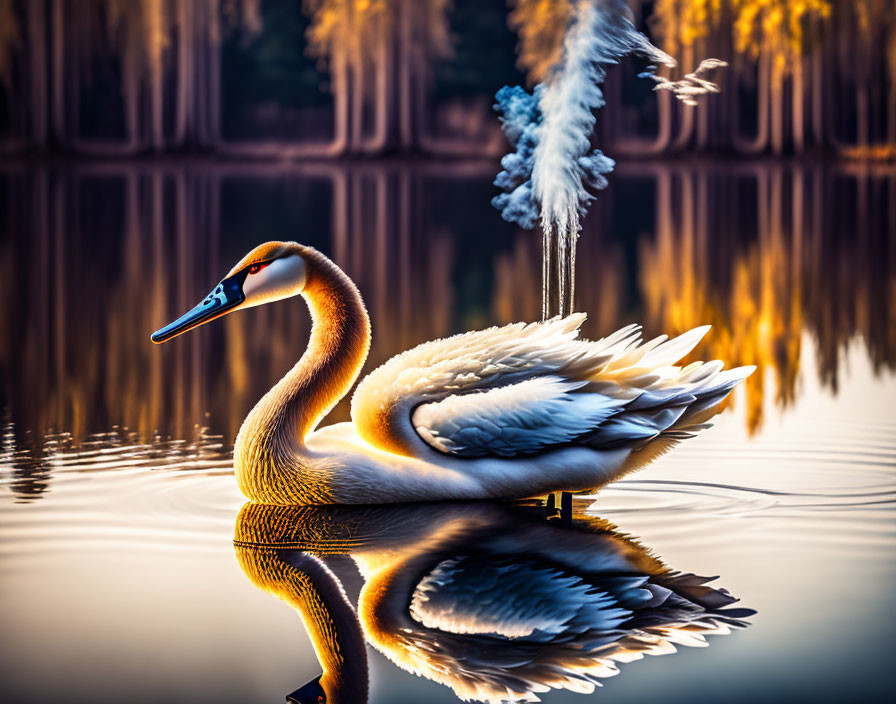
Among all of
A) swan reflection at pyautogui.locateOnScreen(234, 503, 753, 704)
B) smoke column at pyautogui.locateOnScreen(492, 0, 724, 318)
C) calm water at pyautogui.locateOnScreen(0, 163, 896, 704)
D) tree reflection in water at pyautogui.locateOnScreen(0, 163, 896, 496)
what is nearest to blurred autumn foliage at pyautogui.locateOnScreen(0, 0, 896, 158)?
tree reflection in water at pyautogui.locateOnScreen(0, 163, 896, 496)

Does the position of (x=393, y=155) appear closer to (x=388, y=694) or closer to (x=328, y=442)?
(x=328, y=442)

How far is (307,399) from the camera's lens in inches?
242

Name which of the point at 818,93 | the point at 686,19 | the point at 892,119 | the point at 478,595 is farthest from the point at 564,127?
the point at 892,119

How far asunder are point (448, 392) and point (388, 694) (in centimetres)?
209

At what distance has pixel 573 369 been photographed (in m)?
A: 6.02

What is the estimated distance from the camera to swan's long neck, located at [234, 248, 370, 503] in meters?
5.99

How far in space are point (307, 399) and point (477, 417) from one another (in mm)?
678

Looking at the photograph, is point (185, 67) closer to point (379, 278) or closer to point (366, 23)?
point (366, 23)

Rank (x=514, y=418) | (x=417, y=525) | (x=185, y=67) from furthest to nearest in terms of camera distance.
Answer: (x=185, y=67) < (x=514, y=418) < (x=417, y=525)

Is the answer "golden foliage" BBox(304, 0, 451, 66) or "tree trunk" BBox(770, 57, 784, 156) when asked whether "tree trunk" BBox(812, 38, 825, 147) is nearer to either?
"tree trunk" BBox(770, 57, 784, 156)

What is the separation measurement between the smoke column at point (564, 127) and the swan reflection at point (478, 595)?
1226 mm

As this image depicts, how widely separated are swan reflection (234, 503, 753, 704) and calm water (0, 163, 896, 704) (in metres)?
0.01

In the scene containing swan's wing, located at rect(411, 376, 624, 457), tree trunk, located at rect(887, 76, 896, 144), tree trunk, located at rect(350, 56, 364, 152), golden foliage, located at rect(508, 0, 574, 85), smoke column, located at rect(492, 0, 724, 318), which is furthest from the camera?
tree trunk, located at rect(887, 76, 896, 144)

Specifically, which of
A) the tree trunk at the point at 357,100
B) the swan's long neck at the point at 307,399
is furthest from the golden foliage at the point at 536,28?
the swan's long neck at the point at 307,399
